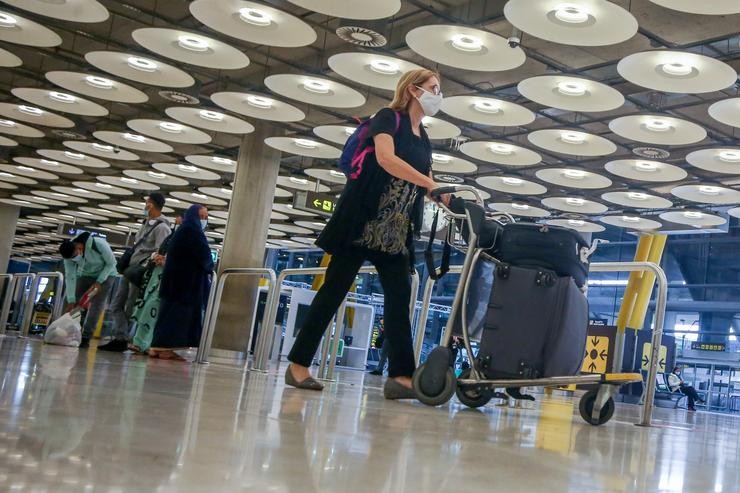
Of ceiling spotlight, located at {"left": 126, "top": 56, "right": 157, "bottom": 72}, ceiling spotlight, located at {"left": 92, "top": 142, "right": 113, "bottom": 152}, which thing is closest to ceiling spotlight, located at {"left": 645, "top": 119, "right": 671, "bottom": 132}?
ceiling spotlight, located at {"left": 126, "top": 56, "right": 157, "bottom": 72}

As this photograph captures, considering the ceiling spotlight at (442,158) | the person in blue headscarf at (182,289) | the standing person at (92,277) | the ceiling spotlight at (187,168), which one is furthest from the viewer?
the ceiling spotlight at (187,168)

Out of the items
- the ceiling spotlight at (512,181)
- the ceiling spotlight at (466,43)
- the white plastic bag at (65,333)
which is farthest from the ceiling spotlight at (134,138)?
the white plastic bag at (65,333)

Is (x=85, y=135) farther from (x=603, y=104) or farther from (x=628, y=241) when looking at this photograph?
(x=628, y=241)

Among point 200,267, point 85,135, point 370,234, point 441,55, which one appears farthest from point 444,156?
point 370,234

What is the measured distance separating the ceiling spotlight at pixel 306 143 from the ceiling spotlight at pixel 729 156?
8.48 meters

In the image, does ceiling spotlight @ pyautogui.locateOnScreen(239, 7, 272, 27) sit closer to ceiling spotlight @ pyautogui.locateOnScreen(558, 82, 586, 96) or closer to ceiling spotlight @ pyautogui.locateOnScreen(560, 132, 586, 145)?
ceiling spotlight @ pyautogui.locateOnScreen(558, 82, 586, 96)

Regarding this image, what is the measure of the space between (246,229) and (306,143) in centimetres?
235

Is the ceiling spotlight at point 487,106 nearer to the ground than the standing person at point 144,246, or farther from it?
farther from it

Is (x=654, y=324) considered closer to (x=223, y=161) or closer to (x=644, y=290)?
(x=223, y=161)

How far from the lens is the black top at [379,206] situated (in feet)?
14.6

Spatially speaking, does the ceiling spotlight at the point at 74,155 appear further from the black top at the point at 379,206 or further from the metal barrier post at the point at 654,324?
the black top at the point at 379,206

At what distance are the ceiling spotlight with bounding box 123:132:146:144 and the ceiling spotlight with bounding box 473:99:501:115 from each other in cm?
950

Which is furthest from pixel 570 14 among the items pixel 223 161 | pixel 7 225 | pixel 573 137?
pixel 7 225

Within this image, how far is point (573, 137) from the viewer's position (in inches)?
604
